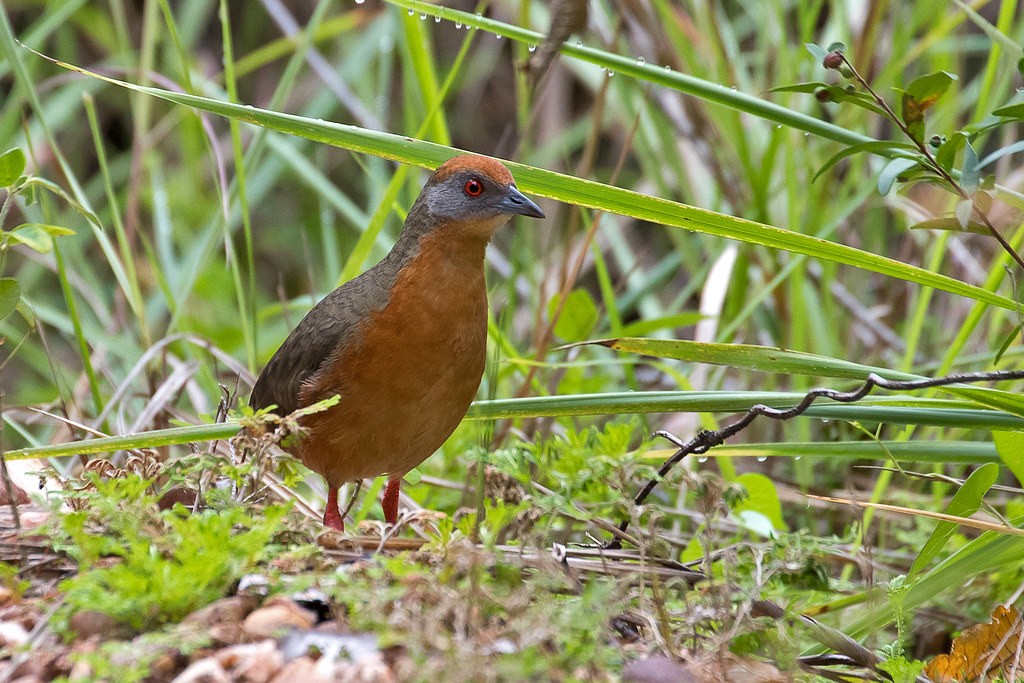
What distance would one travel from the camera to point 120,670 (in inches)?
65.0

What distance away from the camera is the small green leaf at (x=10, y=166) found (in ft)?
7.70

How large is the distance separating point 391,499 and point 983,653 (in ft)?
5.74

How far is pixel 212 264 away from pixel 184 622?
5.66 m

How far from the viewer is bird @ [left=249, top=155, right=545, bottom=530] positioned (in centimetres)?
305

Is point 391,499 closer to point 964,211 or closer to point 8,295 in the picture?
point 8,295

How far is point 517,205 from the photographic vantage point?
3314 mm

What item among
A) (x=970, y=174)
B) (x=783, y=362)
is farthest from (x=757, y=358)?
(x=970, y=174)

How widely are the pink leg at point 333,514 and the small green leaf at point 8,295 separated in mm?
1033

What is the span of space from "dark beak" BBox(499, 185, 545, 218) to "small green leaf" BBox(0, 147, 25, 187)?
138cm

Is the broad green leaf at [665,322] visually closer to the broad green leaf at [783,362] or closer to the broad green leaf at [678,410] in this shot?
the broad green leaf at [783,362]

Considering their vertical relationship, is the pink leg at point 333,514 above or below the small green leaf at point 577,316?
below

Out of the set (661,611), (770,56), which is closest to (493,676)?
(661,611)

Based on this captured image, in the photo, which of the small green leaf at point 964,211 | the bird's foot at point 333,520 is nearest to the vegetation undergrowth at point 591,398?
the small green leaf at point 964,211

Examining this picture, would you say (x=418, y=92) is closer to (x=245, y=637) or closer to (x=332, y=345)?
(x=332, y=345)
